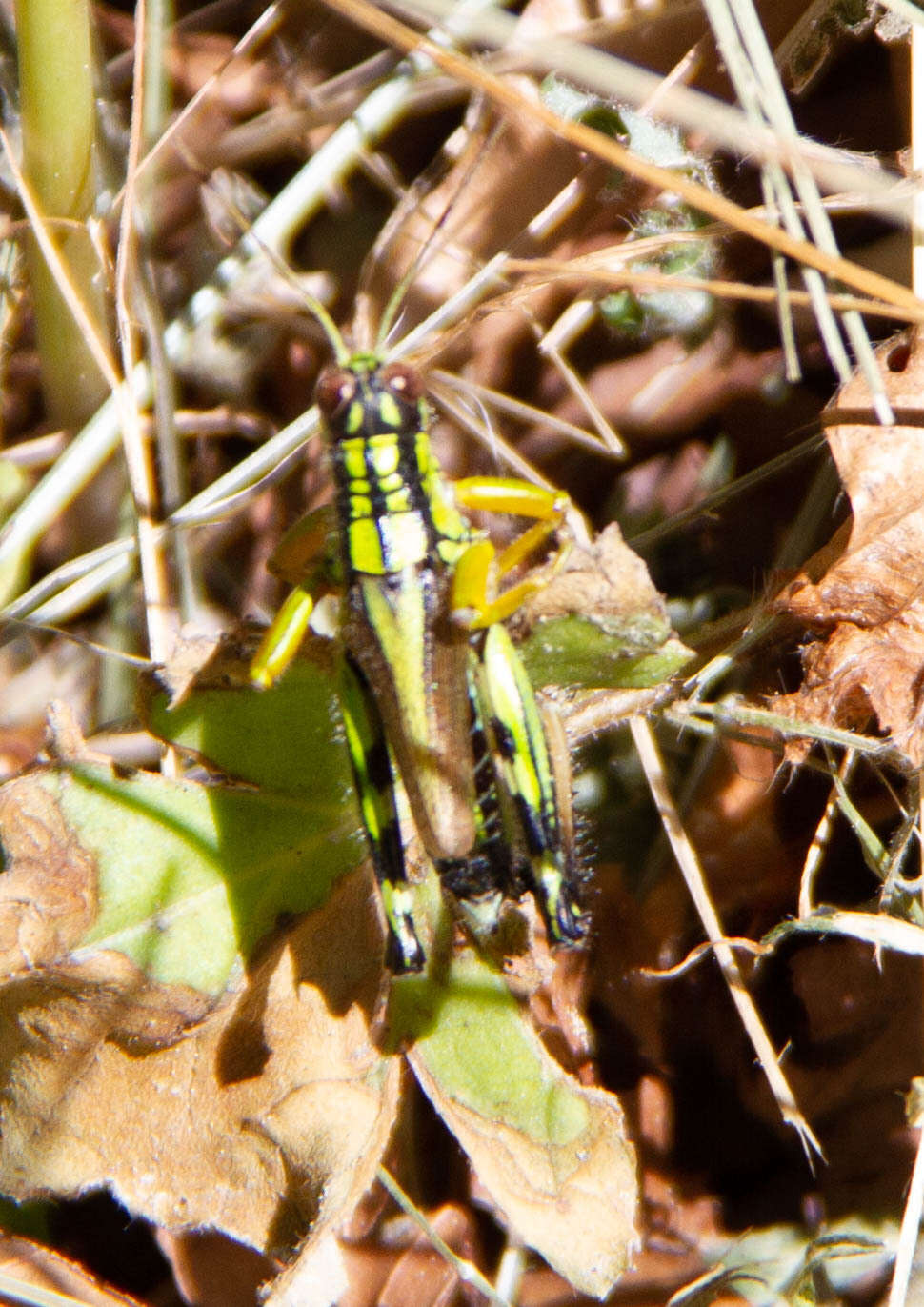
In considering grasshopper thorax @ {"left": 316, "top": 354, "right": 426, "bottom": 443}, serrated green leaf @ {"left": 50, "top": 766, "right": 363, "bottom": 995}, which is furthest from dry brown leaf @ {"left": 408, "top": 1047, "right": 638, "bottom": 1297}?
grasshopper thorax @ {"left": 316, "top": 354, "right": 426, "bottom": 443}

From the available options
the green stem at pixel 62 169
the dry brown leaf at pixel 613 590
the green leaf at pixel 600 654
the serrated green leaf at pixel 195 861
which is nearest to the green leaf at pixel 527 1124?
the serrated green leaf at pixel 195 861

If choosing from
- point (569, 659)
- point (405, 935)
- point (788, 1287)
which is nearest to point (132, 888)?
point (405, 935)

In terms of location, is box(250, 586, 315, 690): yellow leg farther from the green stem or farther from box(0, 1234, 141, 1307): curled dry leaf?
box(0, 1234, 141, 1307): curled dry leaf

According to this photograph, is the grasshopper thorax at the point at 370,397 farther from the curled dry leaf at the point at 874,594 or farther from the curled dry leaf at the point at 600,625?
the curled dry leaf at the point at 874,594

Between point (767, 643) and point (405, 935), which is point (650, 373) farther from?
point (405, 935)

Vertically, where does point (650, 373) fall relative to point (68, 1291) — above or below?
above

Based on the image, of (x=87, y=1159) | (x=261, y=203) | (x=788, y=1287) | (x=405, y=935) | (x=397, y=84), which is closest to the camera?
(x=405, y=935)

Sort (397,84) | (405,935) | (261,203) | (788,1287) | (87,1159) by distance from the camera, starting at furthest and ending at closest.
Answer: (261,203) → (397,84) → (788,1287) → (87,1159) → (405,935)
